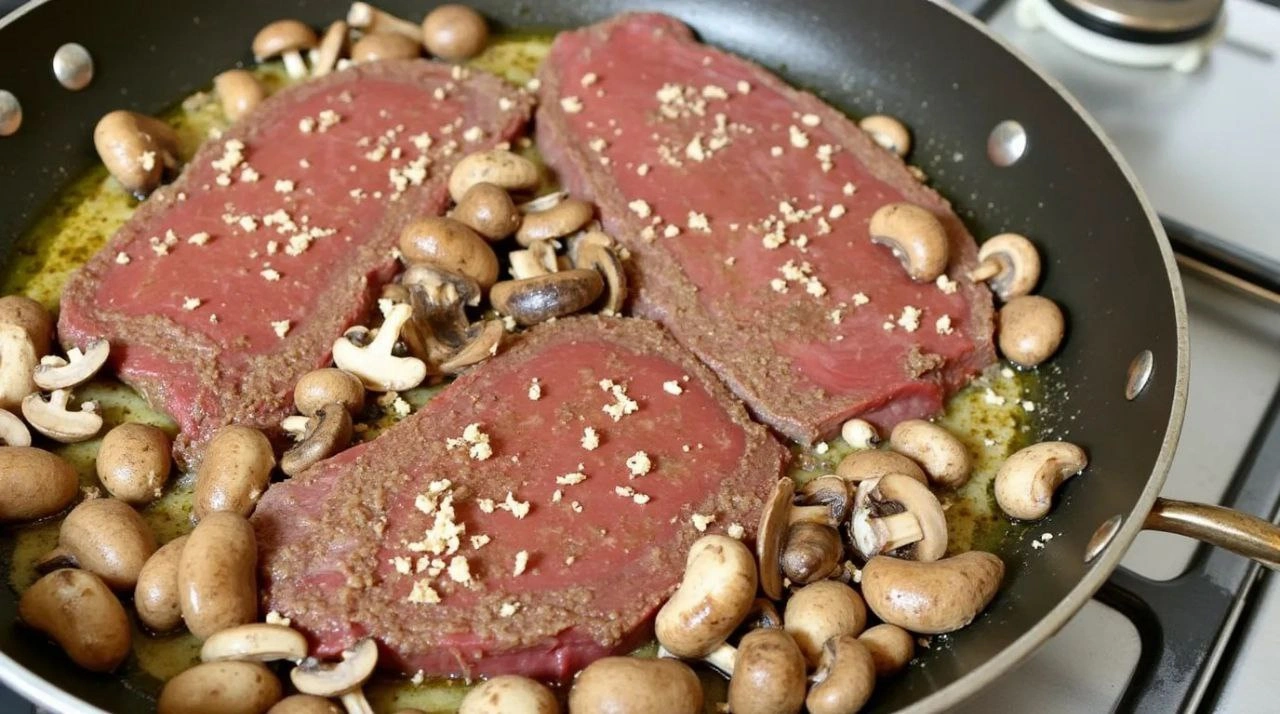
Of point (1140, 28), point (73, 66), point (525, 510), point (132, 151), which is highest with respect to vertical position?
point (1140, 28)

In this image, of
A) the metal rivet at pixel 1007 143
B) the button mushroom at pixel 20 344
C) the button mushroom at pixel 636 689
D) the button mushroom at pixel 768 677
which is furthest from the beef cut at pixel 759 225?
the button mushroom at pixel 20 344

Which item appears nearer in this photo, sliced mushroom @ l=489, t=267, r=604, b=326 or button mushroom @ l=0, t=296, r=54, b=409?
button mushroom @ l=0, t=296, r=54, b=409

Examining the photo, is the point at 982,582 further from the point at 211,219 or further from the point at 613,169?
the point at 211,219

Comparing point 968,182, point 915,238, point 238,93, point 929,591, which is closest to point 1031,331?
point 915,238

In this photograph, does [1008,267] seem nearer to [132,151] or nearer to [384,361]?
[384,361]

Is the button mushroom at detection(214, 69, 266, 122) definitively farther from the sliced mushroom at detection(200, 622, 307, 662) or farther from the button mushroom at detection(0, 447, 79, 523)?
the sliced mushroom at detection(200, 622, 307, 662)

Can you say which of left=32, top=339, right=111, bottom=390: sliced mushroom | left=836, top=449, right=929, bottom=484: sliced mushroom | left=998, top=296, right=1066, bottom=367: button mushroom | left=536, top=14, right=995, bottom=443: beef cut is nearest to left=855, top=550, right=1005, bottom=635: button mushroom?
left=836, top=449, right=929, bottom=484: sliced mushroom

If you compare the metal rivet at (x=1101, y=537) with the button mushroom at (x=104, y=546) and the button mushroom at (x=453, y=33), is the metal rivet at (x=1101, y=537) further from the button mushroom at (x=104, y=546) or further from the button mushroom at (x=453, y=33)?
the button mushroom at (x=453, y=33)

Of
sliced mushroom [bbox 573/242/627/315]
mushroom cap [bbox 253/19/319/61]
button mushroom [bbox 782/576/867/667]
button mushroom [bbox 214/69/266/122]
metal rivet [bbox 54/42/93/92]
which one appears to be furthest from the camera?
mushroom cap [bbox 253/19/319/61]
